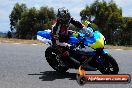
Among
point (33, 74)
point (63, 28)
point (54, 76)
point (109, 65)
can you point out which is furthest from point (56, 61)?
point (109, 65)

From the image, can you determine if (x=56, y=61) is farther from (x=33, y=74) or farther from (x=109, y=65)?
(x=109, y=65)

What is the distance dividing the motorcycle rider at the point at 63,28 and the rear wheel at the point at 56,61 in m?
0.22

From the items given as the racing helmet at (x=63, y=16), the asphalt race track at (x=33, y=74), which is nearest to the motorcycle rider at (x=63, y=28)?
the racing helmet at (x=63, y=16)

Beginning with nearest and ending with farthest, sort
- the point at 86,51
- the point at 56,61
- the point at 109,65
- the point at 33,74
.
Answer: the point at 109,65 → the point at 86,51 → the point at 33,74 → the point at 56,61

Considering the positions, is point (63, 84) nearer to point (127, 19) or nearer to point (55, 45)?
point (55, 45)

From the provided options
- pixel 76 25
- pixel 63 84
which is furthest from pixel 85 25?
pixel 63 84

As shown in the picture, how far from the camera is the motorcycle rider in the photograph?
34.5 feet

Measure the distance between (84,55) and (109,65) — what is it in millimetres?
710

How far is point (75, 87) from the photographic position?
9359 millimetres

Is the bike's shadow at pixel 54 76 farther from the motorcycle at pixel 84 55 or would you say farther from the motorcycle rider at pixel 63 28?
the motorcycle rider at pixel 63 28

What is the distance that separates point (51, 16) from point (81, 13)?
971 centimetres

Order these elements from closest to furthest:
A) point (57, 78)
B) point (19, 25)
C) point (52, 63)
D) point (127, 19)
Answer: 1. point (57, 78)
2. point (52, 63)
3. point (127, 19)
4. point (19, 25)

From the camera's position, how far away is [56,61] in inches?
439

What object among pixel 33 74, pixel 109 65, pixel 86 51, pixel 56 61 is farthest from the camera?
pixel 56 61
